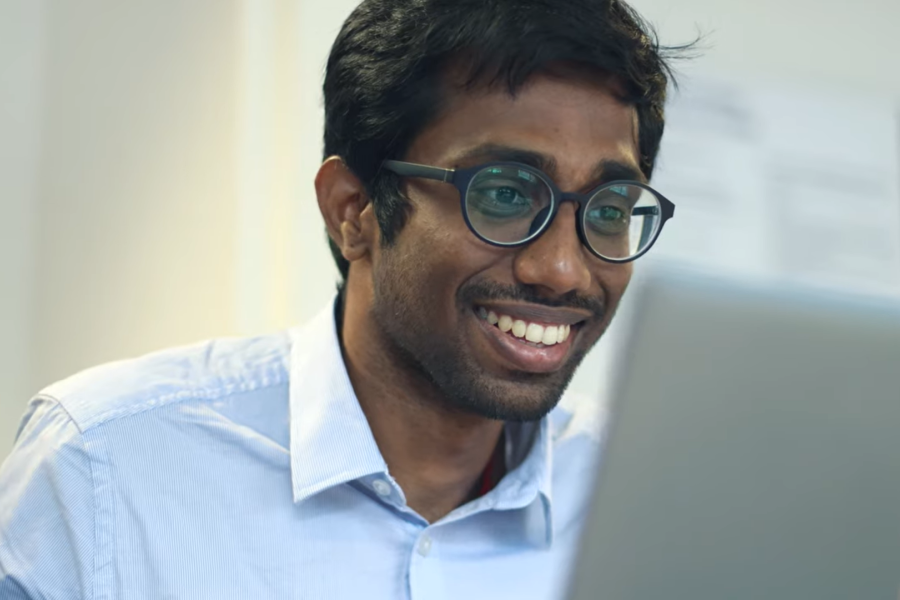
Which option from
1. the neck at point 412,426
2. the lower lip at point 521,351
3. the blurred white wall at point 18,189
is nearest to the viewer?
the lower lip at point 521,351

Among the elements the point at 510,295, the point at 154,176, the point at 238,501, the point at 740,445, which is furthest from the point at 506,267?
the point at 154,176

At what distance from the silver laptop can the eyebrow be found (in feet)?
2.53

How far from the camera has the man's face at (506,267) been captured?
1267mm

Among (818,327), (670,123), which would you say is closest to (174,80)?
(670,123)

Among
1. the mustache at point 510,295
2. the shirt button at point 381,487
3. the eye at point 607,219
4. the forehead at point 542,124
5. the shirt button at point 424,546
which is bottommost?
the shirt button at point 424,546

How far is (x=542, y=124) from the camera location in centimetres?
128

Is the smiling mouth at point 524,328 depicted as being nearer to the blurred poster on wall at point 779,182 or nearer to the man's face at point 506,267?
the man's face at point 506,267

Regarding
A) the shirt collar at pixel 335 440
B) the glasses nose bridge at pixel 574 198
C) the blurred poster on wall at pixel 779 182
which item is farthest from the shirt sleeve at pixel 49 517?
the blurred poster on wall at pixel 779 182

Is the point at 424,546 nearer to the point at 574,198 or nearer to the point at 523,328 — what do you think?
the point at 523,328

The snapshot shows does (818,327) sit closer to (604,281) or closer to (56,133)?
(604,281)

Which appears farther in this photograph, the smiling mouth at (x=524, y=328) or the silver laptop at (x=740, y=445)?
the smiling mouth at (x=524, y=328)

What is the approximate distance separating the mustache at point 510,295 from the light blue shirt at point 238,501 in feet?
0.74

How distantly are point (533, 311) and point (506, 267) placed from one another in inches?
2.5

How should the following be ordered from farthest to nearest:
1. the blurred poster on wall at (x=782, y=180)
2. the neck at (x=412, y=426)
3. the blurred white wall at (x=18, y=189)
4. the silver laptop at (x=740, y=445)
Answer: the blurred poster on wall at (x=782, y=180)
the blurred white wall at (x=18, y=189)
the neck at (x=412, y=426)
the silver laptop at (x=740, y=445)
